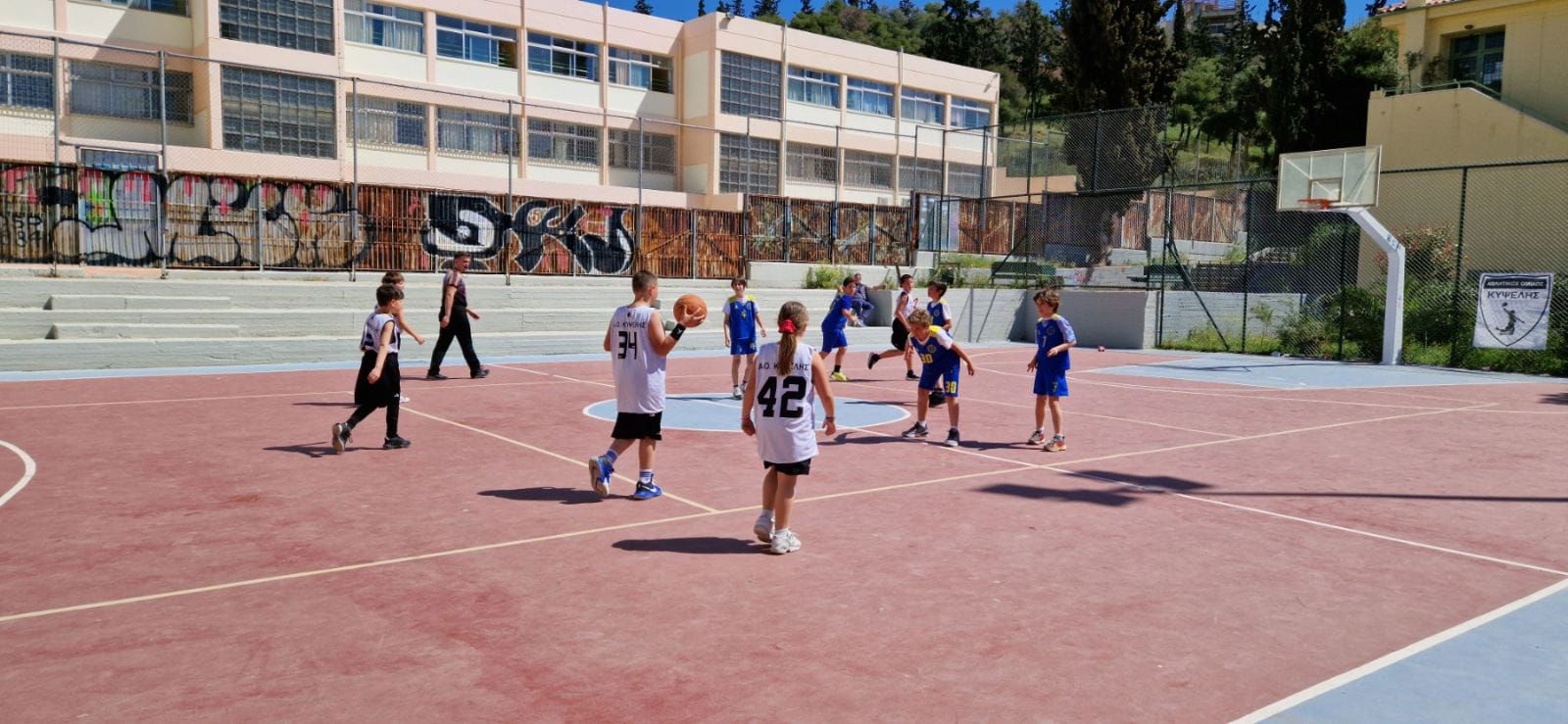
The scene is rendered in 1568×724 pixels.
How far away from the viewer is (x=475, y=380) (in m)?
16.8

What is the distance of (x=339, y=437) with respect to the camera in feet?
32.7

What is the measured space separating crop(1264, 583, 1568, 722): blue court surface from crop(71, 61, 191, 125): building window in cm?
3363

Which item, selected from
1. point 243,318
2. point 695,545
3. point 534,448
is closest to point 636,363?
point 695,545

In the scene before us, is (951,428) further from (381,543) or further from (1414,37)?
(1414,37)

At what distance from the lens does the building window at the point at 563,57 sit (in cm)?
4444

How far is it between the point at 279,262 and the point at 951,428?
1736 centimetres

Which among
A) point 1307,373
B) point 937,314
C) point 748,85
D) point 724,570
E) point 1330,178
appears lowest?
point 724,570

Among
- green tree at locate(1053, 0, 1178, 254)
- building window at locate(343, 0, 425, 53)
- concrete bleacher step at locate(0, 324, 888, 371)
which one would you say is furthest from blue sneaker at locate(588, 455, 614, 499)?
building window at locate(343, 0, 425, 53)

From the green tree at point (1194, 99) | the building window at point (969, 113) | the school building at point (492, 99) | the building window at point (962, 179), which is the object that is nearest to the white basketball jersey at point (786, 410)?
the school building at point (492, 99)

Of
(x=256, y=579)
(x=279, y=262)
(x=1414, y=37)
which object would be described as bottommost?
(x=256, y=579)

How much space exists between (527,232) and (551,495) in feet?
66.5

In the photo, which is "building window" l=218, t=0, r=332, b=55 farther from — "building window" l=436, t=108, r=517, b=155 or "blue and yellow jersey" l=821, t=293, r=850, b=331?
"blue and yellow jersey" l=821, t=293, r=850, b=331

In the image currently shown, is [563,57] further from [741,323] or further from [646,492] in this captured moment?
[646,492]

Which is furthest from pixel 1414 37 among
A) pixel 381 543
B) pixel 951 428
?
pixel 381 543
